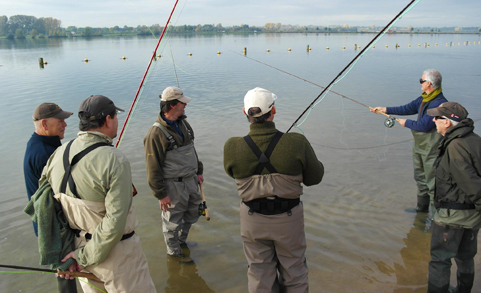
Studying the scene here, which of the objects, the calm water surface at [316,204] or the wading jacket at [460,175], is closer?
the wading jacket at [460,175]

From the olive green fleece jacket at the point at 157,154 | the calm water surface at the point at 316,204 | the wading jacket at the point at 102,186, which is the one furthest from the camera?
the calm water surface at the point at 316,204

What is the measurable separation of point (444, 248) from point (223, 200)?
387 cm

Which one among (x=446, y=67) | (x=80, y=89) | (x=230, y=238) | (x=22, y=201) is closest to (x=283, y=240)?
(x=230, y=238)

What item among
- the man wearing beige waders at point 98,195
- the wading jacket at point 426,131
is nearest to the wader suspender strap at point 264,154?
the man wearing beige waders at point 98,195

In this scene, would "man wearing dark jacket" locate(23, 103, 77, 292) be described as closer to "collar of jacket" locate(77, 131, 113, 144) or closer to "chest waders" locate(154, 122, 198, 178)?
"collar of jacket" locate(77, 131, 113, 144)

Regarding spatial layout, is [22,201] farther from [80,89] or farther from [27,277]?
[80,89]

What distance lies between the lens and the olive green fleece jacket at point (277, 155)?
271 cm

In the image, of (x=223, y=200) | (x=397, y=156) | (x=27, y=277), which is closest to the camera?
(x=27, y=277)

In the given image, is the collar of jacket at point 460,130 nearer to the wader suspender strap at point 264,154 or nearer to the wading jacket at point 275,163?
the wading jacket at point 275,163

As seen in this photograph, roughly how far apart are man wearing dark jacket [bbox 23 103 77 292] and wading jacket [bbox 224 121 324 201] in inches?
70.0

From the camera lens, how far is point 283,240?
9.36 ft

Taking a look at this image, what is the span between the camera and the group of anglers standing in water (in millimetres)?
2436

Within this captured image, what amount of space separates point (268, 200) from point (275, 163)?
1.16ft

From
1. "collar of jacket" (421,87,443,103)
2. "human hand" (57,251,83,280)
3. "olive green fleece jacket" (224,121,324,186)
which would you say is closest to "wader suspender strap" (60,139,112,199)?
"human hand" (57,251,83,280)
